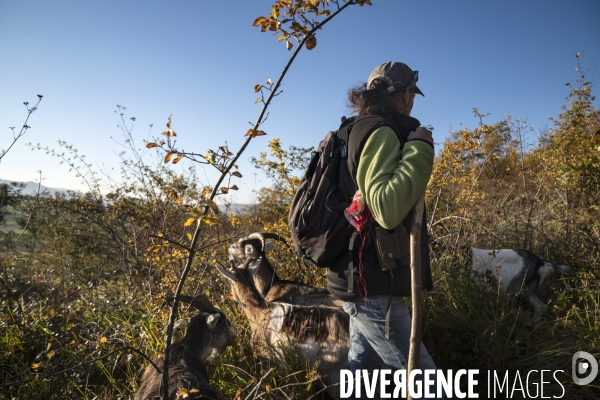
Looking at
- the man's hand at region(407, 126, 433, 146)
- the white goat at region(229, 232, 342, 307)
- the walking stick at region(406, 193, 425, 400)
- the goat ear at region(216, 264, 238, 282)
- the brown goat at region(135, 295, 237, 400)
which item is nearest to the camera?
the walking stick at region(406, 193, 425, 400)

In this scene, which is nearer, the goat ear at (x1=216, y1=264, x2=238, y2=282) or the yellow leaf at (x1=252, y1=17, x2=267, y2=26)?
the yellow leaf at (x1=252, y1=17, x2=267, y2=26)

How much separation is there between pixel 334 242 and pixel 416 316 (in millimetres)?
532

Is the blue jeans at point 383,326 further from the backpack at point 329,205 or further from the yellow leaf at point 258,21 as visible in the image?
the yellow leaf at point 258,21

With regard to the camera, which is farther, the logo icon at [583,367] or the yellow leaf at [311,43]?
the logo icon at [583,367]

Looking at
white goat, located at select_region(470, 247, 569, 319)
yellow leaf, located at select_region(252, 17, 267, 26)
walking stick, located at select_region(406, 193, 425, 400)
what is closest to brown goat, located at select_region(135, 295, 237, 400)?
walking stick, located at select_region(406, 193, 425, 400)

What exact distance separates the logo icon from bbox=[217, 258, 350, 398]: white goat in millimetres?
1623

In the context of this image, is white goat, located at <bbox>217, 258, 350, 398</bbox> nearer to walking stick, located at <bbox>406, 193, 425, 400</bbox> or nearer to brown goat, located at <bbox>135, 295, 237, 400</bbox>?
brown goat, located at <bbox>135, 295, 237, 400</bbox>

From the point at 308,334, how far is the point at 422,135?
1762mm

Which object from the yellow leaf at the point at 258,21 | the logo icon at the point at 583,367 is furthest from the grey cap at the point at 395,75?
the logo icon at the point at 583,367

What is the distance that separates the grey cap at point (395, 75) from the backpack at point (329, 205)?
260 mm

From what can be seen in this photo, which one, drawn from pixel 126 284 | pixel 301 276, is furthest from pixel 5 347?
pixel 301 276

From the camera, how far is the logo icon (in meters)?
2.49

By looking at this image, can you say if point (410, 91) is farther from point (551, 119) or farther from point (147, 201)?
point (551, 119)

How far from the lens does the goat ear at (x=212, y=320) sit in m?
2.61
